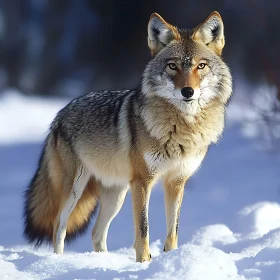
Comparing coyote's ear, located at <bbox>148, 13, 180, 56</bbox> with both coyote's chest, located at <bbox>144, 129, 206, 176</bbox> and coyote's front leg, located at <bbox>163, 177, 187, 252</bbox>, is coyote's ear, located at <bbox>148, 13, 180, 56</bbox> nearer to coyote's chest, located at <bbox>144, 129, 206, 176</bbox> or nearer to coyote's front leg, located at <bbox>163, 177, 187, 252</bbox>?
coyote's chest, located at <bbox>144, 129, 206, 176</bbox>

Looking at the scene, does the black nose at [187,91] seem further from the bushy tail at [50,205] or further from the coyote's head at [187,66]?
the bushy tail at [50,205]

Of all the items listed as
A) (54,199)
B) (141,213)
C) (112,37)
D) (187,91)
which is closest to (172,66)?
(187,91)

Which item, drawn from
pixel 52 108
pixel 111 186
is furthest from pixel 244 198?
pixel 52 108

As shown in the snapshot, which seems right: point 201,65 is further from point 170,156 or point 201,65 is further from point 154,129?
point 170,156

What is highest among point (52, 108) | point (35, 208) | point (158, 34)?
point (52, 108)

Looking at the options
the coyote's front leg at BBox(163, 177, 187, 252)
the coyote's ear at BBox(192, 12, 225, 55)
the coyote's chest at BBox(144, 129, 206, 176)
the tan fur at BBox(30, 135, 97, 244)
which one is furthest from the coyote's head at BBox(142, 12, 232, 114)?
the tan fur at BBox(30, 135, 97, 244)

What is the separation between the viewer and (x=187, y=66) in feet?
13.7

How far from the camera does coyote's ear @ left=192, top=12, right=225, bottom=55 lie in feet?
14.4

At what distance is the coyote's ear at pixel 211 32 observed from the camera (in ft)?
14.4

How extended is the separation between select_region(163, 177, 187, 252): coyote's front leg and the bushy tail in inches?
34.7

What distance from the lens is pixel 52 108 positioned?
13.7 m

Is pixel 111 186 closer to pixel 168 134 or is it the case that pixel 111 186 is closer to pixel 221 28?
pixel 168 134

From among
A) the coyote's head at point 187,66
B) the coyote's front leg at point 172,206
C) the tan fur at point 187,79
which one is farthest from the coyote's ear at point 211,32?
the coyote's front leg at point 172,206

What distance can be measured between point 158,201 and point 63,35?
625cm
